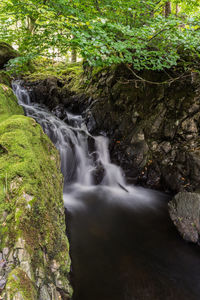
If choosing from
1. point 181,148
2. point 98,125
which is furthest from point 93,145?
point 181,148

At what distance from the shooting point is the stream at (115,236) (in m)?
2.78

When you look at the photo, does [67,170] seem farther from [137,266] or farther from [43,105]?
[43,105]

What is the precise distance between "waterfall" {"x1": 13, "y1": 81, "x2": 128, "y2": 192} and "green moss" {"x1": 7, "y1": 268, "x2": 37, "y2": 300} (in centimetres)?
444

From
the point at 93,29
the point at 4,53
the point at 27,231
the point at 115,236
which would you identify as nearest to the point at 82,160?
the point at 115,236

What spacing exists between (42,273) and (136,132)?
563 centimetres

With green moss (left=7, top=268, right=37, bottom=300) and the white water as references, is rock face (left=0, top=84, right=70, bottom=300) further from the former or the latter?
the white water

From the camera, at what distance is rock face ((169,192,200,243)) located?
3.84 m

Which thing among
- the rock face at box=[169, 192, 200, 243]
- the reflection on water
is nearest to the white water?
the reflection on water

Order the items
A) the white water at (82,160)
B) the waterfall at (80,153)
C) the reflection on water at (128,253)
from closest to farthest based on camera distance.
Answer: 1. the reflection on water at (128,253)
2. the white water at (82,160)
3. the waterfall at (80,153)

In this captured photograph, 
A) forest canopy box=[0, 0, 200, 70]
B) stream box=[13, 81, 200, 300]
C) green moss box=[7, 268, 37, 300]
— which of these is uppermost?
forest canopy box=[0, 0, 200, 70]

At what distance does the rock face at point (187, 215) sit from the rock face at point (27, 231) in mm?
3023

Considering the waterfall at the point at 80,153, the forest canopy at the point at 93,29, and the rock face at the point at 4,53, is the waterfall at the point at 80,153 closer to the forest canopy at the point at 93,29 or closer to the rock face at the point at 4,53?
the rock face at the point at 4,53

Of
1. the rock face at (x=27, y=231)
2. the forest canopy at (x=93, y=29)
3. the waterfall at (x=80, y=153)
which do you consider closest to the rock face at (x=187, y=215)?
the waterfall at (x=80, y=153)

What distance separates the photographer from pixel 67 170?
250 inches
